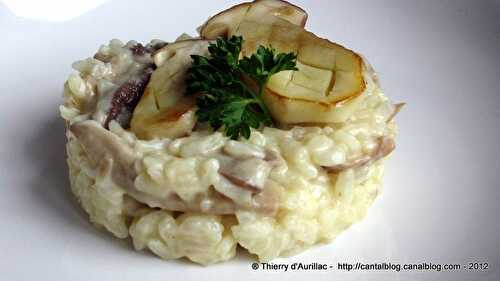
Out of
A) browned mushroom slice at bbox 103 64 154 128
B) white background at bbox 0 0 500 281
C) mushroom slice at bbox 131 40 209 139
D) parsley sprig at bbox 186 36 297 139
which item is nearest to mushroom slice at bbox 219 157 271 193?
parsley sprig at bbox 186 36 297 139

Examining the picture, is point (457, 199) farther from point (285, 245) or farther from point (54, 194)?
point (54, 194)

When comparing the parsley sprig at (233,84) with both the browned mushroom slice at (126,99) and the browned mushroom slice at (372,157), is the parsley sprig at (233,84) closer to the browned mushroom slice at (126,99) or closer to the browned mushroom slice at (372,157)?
the browned mushroom slice at (126,99)

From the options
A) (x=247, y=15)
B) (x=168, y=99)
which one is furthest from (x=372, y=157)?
(x=247, y=15)

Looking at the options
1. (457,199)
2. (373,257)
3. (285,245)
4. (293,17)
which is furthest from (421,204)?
(293,17)

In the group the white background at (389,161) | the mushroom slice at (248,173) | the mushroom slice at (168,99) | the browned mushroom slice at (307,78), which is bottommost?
the white background at (389,161)

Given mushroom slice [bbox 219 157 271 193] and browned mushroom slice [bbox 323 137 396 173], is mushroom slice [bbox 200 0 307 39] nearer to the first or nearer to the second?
browned mushroom slice [bbox 323 137 396 173]

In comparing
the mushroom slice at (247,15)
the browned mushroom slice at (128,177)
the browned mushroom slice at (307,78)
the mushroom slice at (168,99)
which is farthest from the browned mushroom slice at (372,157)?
the mushroom slice at (247,15)

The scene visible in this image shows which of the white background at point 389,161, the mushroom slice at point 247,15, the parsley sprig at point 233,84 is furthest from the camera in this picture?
the mushroom slice at point 247,15

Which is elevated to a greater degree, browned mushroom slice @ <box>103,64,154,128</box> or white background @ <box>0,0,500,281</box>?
browned mushroom slice @ <box>103,64,154,128</box>
